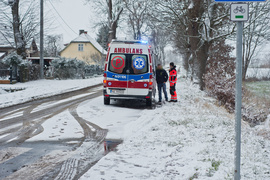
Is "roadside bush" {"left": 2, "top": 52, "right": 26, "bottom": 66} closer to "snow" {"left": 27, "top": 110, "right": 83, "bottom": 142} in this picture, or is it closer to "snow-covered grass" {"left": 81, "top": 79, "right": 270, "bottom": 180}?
"snow" {"left": 27, "top": 110, "right": 83, "bottom": 142}

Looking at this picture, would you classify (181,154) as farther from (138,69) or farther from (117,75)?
(117,75)

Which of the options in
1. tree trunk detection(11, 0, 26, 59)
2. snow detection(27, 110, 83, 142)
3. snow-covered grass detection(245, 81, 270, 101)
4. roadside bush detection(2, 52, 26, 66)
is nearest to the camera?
snow detection(27, 110, 83, 142)

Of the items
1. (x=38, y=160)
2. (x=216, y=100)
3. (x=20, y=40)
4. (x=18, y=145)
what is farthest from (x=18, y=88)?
(x=38, y=160)

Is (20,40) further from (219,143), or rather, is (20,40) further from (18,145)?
(219,143)

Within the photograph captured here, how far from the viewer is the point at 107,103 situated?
37.8ft

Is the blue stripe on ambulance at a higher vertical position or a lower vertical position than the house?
lower

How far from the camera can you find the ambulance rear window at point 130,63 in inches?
432

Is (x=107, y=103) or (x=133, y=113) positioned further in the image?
(x=107, y=103)

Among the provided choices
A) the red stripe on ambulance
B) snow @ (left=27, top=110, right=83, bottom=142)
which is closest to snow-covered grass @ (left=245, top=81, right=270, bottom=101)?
the red stripe on ambulance

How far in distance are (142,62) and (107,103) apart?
2232 mm

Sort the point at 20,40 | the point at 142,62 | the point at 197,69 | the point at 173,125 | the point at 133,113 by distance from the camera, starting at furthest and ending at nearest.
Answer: the point at 20,40, the point at 197,69, the point at 142,62, the point at 133,113, the point at 173,125

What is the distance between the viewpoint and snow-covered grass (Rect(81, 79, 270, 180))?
409 centimetres

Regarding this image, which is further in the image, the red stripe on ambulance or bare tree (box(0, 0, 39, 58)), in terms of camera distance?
bare tree (box(0, 0, 39, 58))

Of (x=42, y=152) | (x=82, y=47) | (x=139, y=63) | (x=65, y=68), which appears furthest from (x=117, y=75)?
(x=82, y=47)
